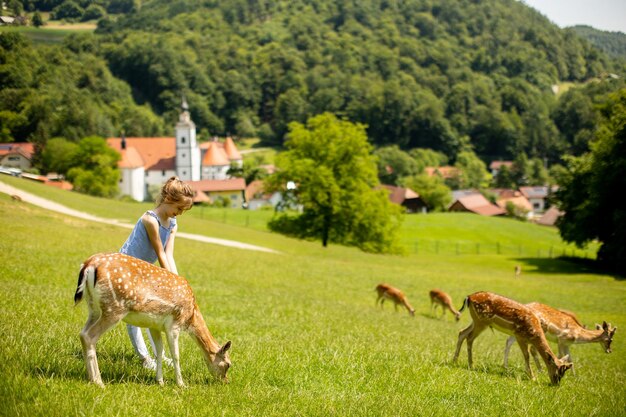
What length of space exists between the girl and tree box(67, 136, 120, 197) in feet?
250

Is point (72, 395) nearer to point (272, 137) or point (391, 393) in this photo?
point (391, 393)

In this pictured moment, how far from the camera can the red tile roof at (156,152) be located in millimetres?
118750

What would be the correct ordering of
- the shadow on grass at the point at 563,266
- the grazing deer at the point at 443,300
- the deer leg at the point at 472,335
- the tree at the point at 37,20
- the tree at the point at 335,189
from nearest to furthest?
1. the deer leg at the point at 472,335
2. the grazing deer at the point at 443,300
3. the tree at the point at 37,20
4. the shadow on grass at the point at 563,266
5. the tree at the point at 335,189

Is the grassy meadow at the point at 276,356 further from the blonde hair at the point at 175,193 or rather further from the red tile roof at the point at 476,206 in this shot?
the red tile roof at the point at 476,206

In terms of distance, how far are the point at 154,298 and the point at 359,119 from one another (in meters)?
176

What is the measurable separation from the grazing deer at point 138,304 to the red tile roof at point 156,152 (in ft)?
375

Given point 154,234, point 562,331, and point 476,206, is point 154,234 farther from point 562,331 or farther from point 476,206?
point 476,206

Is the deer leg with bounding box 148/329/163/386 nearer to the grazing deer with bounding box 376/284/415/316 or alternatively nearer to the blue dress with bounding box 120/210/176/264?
the blue dress with bounding box 120/210/176/264

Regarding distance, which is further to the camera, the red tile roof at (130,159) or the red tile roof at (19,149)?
the red tile roof at (130,159)

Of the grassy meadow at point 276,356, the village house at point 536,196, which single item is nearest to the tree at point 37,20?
the grassy meadow at point 276,356

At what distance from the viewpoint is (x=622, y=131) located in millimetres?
42531

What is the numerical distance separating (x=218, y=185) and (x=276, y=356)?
91949 mm

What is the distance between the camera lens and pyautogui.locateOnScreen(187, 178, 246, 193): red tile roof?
95.9 meters

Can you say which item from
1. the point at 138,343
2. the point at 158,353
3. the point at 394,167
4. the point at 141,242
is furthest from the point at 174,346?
the point at 394,167
